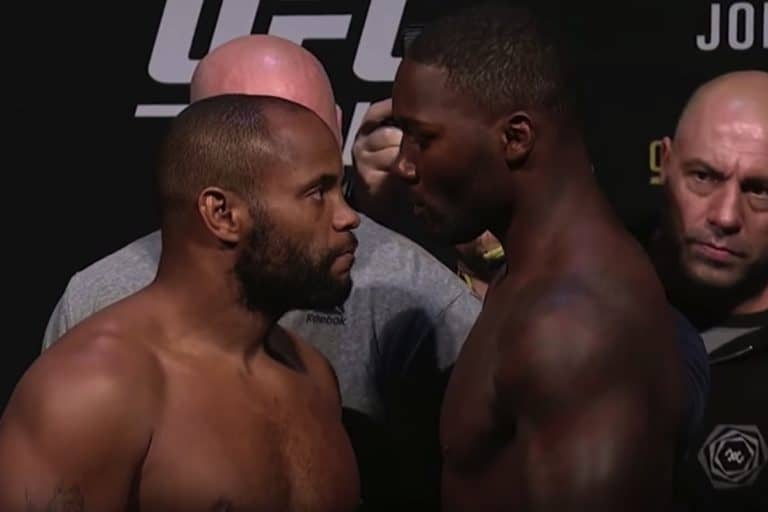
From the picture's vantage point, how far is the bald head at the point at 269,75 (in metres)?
2.58

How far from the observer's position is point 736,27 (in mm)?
3051

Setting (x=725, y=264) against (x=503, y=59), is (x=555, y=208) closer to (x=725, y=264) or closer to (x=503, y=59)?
(x=503, y=59)

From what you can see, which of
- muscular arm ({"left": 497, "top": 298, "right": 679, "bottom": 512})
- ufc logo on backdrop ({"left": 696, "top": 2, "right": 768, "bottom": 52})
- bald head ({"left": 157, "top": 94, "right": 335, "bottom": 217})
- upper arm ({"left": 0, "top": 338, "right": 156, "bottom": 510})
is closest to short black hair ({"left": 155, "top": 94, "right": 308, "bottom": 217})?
bald head ({"left": 157, "top": 94, "right": 335, "bottom": 217})

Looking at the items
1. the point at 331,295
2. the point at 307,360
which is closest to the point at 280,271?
the point at 331,295

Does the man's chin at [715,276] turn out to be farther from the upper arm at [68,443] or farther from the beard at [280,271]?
the upper arm at [68,443]

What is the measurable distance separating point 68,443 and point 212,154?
1.30 feet

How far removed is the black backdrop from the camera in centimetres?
307

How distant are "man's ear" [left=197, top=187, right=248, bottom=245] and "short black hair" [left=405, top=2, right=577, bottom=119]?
261 millimetres

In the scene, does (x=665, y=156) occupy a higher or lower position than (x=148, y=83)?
lower

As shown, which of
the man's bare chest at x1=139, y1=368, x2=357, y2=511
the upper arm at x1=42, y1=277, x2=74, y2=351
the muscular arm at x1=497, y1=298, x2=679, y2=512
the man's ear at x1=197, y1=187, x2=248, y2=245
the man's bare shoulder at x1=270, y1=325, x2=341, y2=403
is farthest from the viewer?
the upper arm at x1=42, y1=277, x2=74, y2=351

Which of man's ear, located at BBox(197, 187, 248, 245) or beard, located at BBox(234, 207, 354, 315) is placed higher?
man's ear, located at BBox(197, 187, 248, 245)

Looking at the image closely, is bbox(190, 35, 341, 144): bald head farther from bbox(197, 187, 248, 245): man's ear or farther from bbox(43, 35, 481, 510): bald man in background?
bbox(197, 187, 248, 245): man's ear

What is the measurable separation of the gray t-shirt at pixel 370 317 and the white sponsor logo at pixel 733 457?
0.40m

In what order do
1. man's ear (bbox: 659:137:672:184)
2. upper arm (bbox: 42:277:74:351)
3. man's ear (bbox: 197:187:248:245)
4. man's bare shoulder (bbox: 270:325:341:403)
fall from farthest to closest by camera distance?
man's ear (bbox: 659:137:672:184)
upper arm (bbox: 42:277:74:351)
man's bare shoulder (bbox: 270:325:341:403)
man's ear (bbox: 197:187:248:245)
